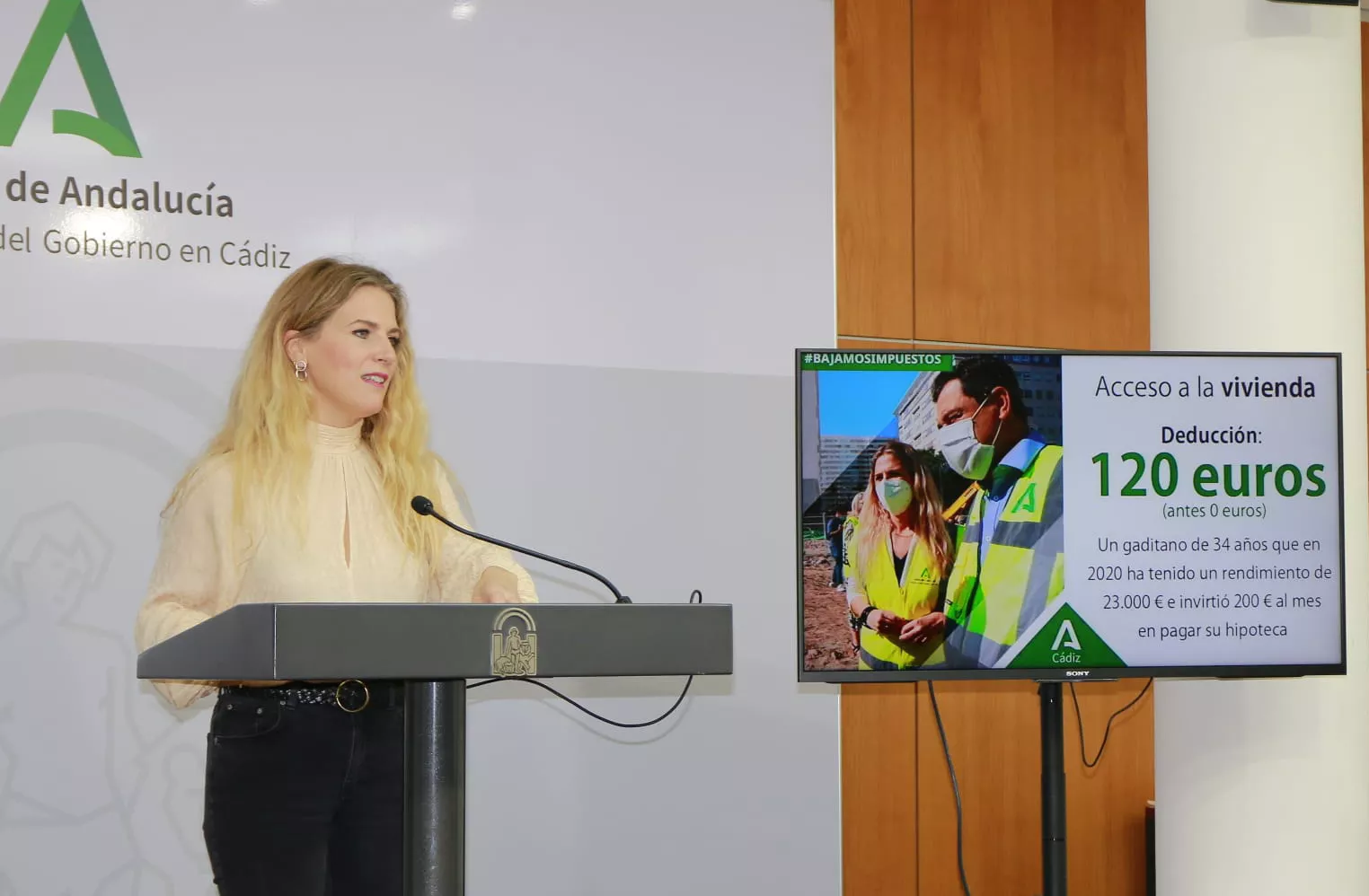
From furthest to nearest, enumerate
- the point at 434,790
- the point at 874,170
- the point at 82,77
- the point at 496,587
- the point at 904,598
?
the point at 874,170 < the point at 82,77 < the point at 904,598 < the point at 496,587 < the point at 434,790

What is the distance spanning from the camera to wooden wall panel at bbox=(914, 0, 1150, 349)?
4000mm

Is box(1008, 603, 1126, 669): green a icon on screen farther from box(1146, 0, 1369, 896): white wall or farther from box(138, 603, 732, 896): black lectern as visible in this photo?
box(138, 603, 732, 896): black lectern

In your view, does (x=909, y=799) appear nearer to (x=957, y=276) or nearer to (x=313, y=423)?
(x=957, y=276)

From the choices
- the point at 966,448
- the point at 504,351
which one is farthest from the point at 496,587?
the point at 504,351

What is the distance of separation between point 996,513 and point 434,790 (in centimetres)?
127

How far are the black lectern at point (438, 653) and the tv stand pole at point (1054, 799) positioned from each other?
3.88 ft

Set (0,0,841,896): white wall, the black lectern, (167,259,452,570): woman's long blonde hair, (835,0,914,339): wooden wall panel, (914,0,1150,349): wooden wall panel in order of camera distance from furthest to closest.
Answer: (914,0,1150,349): wooden wall panel, (835,0,914,339): wooden wall panel, (0,0,841,896): white wall, (167,259,452,570): woman's long blonde hair, the black lectern

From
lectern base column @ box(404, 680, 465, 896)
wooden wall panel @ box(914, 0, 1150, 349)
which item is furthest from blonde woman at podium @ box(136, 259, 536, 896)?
wooden wall panel @ box(914, 0, 1150, 349)

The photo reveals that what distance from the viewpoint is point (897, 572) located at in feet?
7.38

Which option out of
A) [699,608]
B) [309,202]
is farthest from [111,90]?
[699,608]

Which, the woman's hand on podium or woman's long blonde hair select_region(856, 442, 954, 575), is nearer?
the woman's hand on podium

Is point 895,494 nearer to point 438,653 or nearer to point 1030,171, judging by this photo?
point 438,653

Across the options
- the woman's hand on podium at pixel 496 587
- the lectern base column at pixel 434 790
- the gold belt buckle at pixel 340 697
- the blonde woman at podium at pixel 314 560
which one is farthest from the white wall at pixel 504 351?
the lectern base column at pixel 434 790

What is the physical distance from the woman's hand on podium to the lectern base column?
28.2 inches
